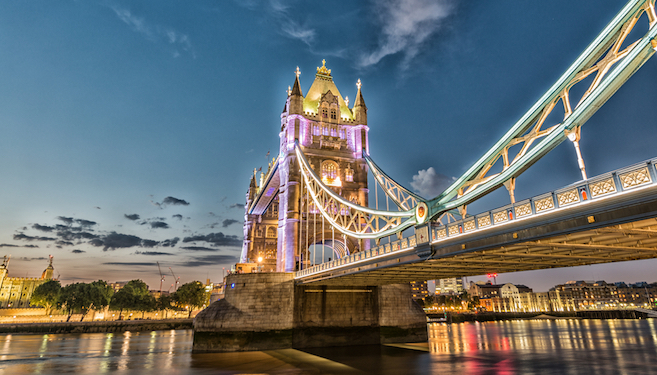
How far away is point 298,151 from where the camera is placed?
142ft

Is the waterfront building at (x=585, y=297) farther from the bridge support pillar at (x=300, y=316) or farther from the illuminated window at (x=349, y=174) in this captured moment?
the bridge support pillar at (x=300, y=316)

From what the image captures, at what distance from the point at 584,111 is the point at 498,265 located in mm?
10832

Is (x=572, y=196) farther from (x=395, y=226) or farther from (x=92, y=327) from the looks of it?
(x=92, y=327)

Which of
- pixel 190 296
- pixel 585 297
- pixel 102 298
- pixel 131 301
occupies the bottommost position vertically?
pixel 131 301

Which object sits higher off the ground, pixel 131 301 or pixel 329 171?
pixel 329 171

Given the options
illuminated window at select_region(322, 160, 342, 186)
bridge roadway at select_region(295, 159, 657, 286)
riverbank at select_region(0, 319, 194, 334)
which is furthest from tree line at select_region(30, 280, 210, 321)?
bridge roadway at select_region(295, 159, 657, 286)

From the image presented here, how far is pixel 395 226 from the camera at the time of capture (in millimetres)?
22391

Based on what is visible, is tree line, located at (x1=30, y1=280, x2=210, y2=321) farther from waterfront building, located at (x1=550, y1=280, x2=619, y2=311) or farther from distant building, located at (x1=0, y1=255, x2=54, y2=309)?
waterfront building, located at (x1=550, y1=280, x2=619, y2=311)

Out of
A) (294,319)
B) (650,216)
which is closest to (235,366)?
(294,319)

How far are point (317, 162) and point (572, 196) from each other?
3493 cm

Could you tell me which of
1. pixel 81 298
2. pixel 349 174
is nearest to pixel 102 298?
pixel 81 298

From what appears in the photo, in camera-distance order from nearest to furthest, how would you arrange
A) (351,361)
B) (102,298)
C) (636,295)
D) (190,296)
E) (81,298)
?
1. (351,361)
2. (81,298)
3. (102,298)
4. (190,296)
5. (636,295)

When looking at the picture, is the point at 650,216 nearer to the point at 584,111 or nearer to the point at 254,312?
the point at 584,111

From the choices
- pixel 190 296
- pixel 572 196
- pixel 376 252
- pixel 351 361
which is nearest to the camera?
pixel 572 196
